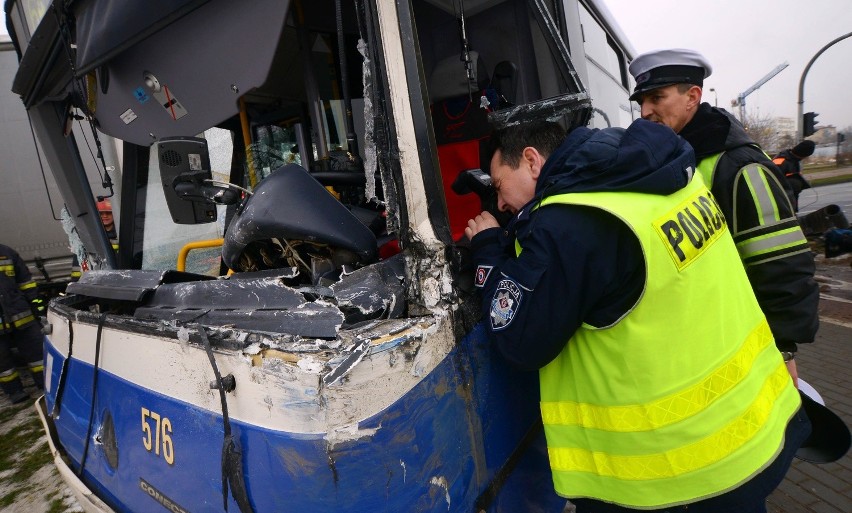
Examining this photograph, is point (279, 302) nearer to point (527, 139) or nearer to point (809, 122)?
point (527, 139)

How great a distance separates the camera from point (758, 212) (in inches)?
62.7

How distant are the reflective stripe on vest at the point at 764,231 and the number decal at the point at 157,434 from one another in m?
1.98

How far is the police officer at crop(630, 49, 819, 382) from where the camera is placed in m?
1.55

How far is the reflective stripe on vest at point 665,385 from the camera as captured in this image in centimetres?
108

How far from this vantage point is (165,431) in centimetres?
121

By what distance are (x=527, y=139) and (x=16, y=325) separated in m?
5.83

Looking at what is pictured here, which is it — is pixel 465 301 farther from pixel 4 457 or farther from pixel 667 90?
pixel 4 457

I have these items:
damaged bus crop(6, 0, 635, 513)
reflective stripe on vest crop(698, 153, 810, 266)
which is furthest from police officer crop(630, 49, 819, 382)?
damaged bus crop(6, 0, 635, 513)

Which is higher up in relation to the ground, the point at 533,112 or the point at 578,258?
the point at 533,112

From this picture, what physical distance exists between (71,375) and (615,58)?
4.88 m

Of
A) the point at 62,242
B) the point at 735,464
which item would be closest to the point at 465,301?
the point at 735,464

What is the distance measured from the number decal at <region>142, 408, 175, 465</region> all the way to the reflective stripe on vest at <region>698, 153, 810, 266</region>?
6.49ft

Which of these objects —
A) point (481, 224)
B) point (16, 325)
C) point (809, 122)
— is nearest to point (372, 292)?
point (481, 224)

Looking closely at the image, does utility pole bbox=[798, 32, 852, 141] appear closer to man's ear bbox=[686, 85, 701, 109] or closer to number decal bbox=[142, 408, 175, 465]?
man's ear bbox=[686, 85, 701, 109]
